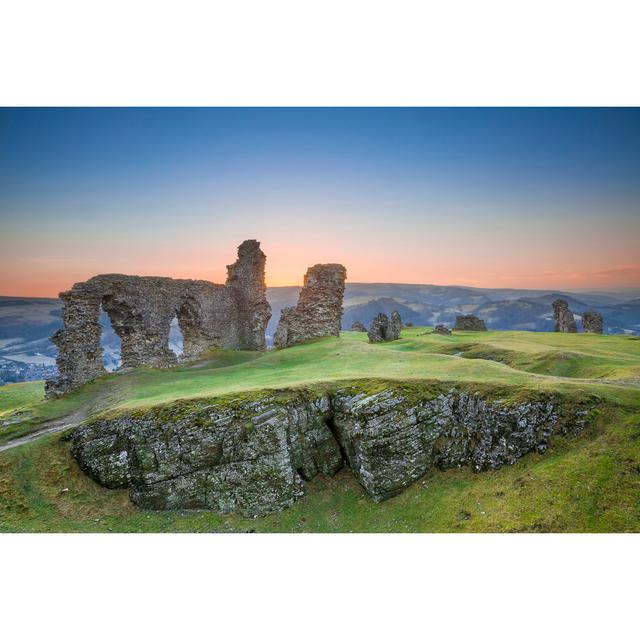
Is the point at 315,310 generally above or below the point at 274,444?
above

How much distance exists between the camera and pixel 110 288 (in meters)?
28.8

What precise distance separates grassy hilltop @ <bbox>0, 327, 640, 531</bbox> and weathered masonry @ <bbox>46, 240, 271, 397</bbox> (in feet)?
15.7

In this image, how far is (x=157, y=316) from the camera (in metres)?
31.9

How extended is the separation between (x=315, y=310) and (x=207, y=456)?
21746mm

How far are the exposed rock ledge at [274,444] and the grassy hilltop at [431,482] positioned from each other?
55 centimetres

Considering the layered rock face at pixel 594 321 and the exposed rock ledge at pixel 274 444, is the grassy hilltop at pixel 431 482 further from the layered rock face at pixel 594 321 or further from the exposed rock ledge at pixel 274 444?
the layered rock face at pixel 594 321

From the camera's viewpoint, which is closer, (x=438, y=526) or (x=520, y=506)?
(x=520, y=506)

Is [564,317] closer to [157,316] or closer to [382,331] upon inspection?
[382,331]

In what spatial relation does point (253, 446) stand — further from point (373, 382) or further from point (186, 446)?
point (373, 382)

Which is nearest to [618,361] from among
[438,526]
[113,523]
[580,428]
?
[580,428]

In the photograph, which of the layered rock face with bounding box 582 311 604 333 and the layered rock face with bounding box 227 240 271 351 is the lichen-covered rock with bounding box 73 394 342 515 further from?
the layered rock face with bounding box 582 311 604 333

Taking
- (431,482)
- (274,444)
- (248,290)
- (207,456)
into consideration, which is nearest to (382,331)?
(248,290)

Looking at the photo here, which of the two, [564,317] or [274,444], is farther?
[564,317]

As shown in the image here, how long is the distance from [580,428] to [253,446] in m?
12.4
